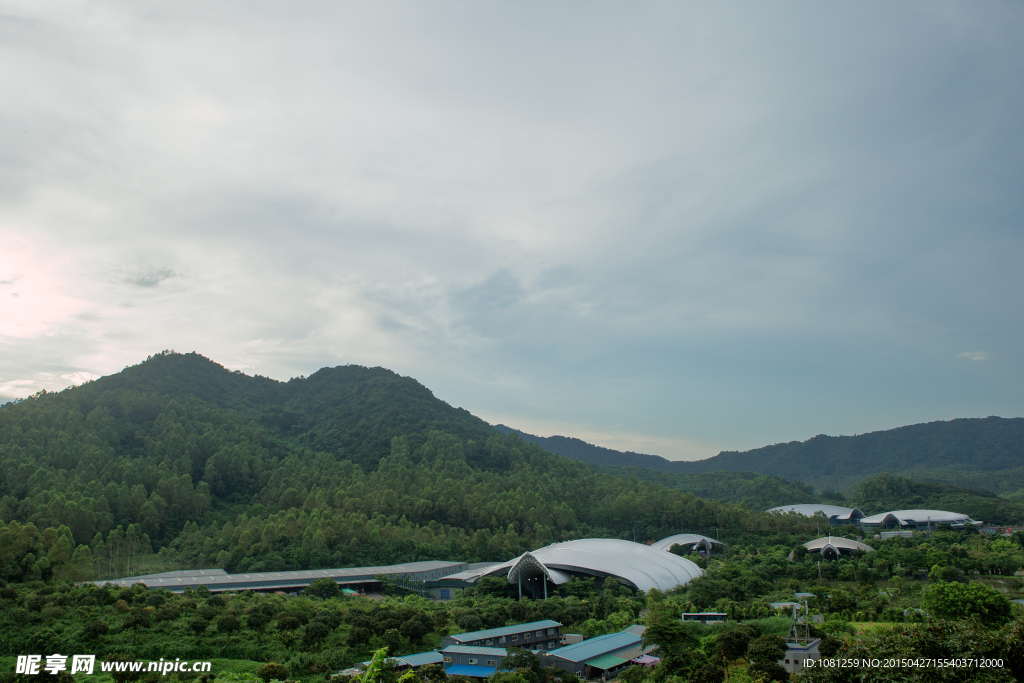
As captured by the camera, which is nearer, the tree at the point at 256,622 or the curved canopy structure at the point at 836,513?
the tree at the point at 256,622

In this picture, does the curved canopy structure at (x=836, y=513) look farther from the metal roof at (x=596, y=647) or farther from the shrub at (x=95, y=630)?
the shrub at (x=95, y=630)

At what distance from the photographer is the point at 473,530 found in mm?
51969

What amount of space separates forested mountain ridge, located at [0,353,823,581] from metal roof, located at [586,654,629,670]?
79.7 ft

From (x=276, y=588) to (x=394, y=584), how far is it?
666 centimetres

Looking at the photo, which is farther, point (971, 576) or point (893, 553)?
point (893, 553)

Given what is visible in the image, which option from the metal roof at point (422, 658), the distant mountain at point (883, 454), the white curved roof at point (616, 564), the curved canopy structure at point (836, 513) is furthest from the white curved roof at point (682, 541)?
the distant mountain at point (883, 454)

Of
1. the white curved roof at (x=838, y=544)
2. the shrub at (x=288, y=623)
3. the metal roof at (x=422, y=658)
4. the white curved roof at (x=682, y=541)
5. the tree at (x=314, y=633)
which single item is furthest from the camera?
the white curved roof at (x=682, y=541)

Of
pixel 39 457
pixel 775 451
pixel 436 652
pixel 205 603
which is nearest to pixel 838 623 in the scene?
pixel 436 652

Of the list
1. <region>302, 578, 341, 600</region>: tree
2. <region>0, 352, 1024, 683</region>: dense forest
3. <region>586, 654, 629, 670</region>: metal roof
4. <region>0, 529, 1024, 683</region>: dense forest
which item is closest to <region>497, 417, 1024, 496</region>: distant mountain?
<region>0, 352, 1024, 683</region>: dense forest

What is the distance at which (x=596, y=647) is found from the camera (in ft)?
73.6

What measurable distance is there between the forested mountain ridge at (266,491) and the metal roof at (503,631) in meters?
19.4

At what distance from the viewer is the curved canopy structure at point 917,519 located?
62.2 metres

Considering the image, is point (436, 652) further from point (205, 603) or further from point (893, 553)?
point (893, 553)

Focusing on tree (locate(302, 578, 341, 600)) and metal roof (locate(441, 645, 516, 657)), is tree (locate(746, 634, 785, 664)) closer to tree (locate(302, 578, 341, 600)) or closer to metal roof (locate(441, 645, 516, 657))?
metal roof (locate(441, 645, 516, 657))
